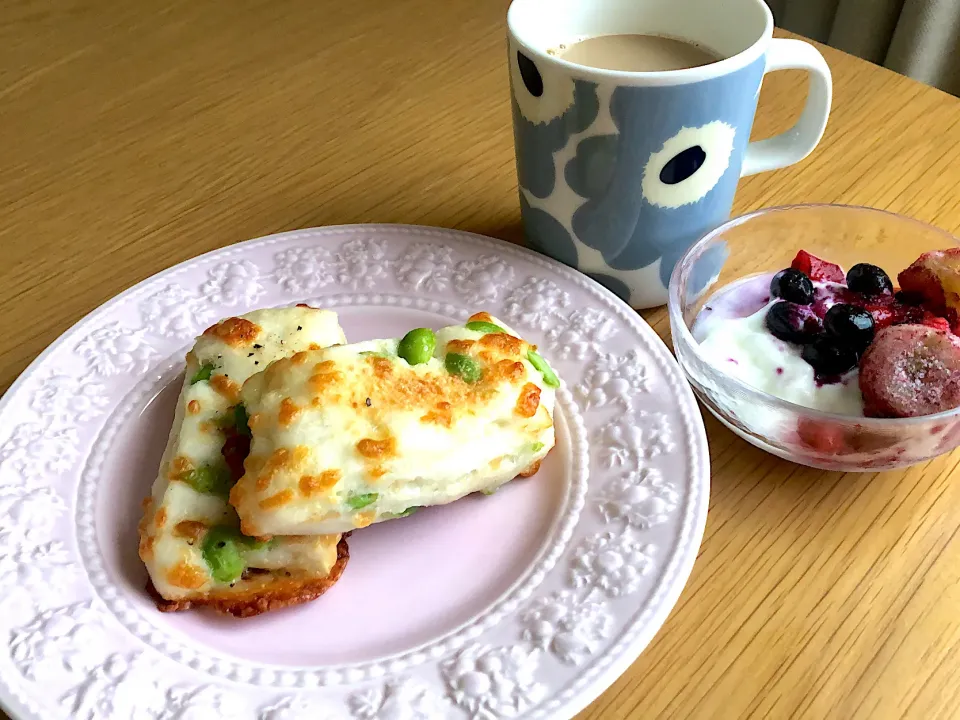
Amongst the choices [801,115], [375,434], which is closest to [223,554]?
[375,434]

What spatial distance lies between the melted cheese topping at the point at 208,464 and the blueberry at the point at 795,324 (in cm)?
43

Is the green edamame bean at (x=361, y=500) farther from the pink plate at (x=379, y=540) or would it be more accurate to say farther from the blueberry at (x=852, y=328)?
the blueberry at (x=852, y=328)

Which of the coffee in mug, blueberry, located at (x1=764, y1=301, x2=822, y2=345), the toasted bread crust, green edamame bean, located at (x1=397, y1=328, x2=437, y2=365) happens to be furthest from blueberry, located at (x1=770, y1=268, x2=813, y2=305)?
the toasted bread crust

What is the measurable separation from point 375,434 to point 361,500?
5 cm

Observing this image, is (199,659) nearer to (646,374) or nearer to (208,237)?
(646,374)

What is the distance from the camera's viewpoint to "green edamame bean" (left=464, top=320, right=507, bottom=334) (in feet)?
2.64

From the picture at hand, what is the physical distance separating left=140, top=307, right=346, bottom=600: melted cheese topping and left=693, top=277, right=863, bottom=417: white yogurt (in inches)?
14.8

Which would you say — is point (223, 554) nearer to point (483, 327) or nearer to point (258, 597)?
point (258, 597)

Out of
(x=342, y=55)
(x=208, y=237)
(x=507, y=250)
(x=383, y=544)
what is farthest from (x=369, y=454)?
(x=342, y=55)

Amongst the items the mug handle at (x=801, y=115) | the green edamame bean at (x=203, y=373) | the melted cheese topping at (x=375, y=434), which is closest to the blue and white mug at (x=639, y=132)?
the mug handle at (x=801, y=115)

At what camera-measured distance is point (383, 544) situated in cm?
76

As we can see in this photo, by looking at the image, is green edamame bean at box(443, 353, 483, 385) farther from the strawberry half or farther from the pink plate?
the strawberry half

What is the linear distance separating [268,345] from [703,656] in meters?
0.46

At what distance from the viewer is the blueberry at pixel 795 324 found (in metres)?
0.84
